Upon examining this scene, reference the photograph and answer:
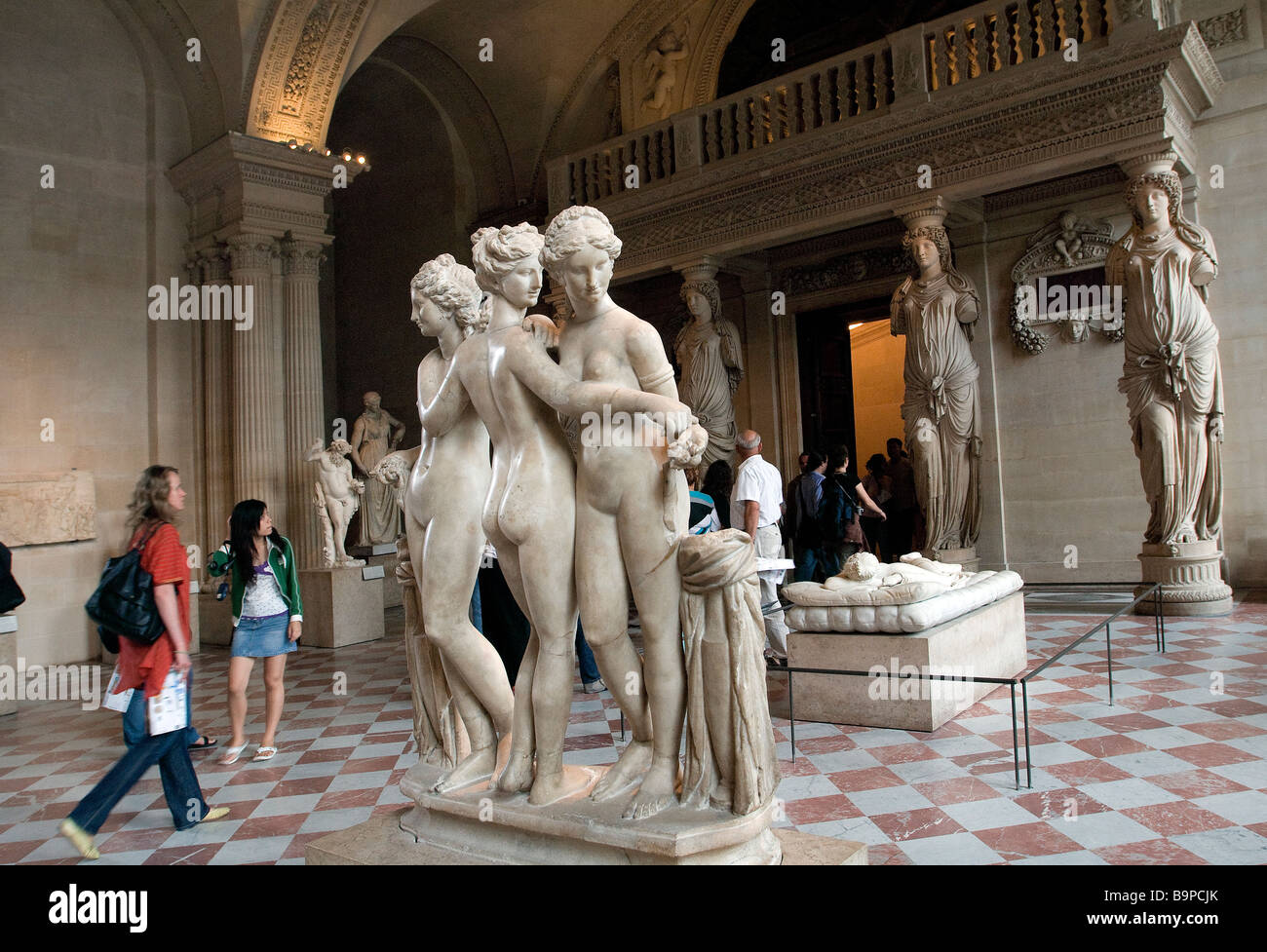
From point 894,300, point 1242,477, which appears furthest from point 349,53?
point 1242,477

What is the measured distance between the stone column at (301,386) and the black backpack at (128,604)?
725 centimetres

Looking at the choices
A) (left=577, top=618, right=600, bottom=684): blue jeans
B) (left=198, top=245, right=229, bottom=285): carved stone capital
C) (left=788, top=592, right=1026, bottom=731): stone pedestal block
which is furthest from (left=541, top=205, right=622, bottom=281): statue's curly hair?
(left=198, top=245, right=229, bottom=285): carved stone capital

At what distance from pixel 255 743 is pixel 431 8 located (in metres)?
11.4

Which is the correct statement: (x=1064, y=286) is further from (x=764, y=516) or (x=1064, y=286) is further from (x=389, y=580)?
(x=389, y=580)

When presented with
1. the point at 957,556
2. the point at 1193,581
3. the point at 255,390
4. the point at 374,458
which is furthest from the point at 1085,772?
the point at 374,458

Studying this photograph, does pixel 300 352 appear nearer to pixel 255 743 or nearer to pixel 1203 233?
pixel 255 743

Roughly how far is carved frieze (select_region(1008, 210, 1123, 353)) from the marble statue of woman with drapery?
133cm

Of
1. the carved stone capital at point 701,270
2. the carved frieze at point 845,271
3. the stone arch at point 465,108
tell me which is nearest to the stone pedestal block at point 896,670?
the carved stone capital at point 701,270

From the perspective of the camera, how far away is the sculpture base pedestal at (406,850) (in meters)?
2.77

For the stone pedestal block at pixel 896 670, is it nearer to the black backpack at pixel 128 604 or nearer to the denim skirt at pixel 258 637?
the denim skirt at pixel 258 637

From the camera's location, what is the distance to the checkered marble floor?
3.46 meters

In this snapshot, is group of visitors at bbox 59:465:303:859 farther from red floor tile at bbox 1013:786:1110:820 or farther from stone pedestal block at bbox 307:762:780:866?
red floor tile at bbox 1013:786:1110:820

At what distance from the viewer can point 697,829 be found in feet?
8.26

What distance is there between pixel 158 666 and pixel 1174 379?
782 cm
